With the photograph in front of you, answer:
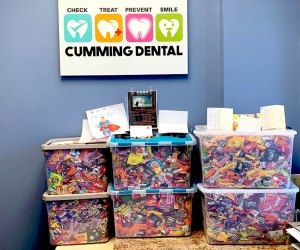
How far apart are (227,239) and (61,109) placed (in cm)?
112

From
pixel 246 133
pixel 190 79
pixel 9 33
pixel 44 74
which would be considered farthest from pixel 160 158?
pixel 9 33

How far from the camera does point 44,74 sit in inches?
79.1

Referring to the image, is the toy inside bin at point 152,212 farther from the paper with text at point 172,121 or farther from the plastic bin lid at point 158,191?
the paper with text at point 172,121

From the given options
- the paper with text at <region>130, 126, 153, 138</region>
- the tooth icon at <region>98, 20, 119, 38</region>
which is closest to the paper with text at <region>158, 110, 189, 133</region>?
the paper with text at <region>130, 126, 153, 138</region>

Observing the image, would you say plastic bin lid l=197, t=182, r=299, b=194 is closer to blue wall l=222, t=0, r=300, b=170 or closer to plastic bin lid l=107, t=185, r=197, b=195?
plastic bin lid l=107, t=185, r=197, b=195

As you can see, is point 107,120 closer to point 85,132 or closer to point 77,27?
point 85,132

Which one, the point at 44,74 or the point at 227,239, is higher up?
the point at 44,74

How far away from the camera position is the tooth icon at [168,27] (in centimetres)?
197

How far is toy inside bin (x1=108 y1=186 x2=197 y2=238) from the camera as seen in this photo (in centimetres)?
172

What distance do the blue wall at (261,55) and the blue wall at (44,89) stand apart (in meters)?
0.12

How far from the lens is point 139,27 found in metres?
1.97

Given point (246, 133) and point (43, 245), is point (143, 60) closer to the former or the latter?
point (246, 133)

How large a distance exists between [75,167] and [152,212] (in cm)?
43

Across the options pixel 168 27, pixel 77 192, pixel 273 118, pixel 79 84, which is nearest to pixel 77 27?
pixel 79 84
